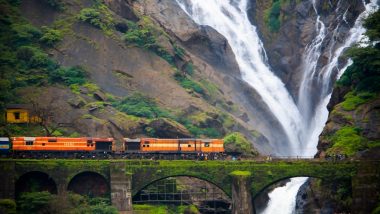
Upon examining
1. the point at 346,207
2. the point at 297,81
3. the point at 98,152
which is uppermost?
the point at 297,81

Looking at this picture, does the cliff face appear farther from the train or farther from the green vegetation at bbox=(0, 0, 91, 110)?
the train

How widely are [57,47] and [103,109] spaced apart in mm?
17138

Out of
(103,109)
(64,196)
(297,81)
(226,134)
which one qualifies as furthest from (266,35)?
(64,196)

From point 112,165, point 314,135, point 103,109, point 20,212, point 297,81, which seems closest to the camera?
point 20,212

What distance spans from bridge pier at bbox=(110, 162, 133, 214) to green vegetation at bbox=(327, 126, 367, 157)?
24.4 metres

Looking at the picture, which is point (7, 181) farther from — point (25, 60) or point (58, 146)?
point (25, 60)

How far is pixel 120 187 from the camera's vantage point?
101875 mm

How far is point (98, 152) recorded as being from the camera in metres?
107

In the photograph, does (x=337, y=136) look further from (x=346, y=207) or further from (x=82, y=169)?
(x=82, y=169)

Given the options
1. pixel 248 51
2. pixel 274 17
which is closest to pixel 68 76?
pixel 248 51

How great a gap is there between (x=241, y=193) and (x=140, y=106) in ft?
93.1

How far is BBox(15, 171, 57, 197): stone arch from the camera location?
101 m

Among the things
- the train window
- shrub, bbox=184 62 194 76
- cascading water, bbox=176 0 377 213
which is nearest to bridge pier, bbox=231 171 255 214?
the train window

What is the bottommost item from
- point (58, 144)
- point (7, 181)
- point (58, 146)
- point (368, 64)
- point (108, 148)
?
point (7, 181)
